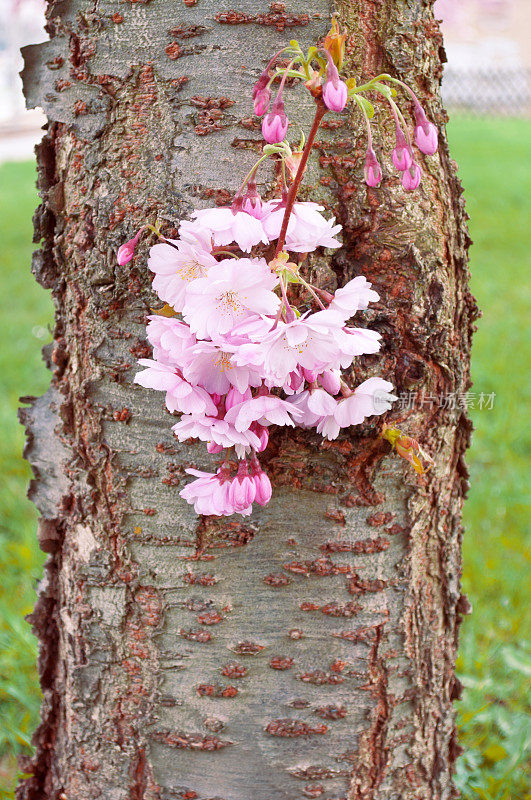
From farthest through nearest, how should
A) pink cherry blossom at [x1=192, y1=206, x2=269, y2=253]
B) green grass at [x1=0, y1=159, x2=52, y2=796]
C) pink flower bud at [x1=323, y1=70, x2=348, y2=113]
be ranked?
green grass at [x1=0, y1=159, x2=52, y2=796] < pink cherry blossom at [x1=192, y1=206, x2=269, y2=253] < pink flower bud at [x1=323, y1=70, x2=348, y2=113]

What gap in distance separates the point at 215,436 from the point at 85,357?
1.46 ft

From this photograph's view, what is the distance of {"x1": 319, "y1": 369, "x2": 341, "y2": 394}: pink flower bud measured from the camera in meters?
1.11

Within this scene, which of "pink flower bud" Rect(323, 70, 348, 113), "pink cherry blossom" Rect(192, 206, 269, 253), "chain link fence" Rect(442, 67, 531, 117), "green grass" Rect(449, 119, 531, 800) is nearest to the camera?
"pink flower bud" Rect(323, 70, 348, 113)

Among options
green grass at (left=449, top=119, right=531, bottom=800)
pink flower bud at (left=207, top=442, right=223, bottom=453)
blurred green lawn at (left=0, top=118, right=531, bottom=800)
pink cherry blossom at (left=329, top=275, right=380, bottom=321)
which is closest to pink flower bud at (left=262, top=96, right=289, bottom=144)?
pink cherry blossom at (left=329, top=275, right=380, bottom=321)

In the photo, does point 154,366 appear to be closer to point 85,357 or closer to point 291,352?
point 291,352

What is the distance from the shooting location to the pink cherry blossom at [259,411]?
1049 mm

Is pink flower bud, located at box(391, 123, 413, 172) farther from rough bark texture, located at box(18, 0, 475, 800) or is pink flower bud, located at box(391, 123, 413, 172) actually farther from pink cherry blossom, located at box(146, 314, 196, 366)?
pink cherry blossom, located at box(146, 314, 196, 366)

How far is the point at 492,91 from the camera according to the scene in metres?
18.9

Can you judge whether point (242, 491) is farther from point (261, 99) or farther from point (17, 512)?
point (17, 512)

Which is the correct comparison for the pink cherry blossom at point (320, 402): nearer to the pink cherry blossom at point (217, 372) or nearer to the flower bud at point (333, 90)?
the pink cherry blossom at point (217, 372)

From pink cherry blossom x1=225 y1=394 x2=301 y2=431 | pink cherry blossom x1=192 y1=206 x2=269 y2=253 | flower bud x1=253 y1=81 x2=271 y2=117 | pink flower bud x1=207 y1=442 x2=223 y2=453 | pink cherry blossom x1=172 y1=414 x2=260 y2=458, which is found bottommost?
pink flower bud x1=207 y1=442 x2=223 y2=453

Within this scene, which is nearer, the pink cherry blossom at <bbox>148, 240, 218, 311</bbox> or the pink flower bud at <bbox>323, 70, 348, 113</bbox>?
the pink flower bud at <bbox>323, 70, 348, 113</bbox>

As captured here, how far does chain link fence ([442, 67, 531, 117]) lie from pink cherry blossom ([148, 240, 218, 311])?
18.9 meters

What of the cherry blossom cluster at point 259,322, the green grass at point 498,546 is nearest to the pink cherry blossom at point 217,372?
the cherry blossom cluster at point 259,322
